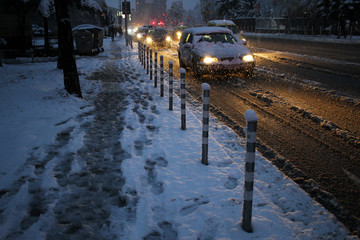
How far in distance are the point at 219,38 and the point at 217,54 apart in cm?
164

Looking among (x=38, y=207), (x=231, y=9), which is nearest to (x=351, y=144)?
(x=38, y=207)

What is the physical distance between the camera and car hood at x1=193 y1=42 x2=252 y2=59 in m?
10.1

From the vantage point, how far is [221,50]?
33.8ft

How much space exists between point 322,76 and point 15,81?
1160cm

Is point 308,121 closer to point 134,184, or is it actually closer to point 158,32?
point 134,184

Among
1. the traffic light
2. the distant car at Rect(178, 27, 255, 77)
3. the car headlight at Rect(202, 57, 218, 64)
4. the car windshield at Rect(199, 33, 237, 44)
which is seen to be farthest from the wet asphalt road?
the traffic light

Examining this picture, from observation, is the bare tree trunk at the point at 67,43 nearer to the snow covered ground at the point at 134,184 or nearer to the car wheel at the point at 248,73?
the snow covered ground at the point at 134,184

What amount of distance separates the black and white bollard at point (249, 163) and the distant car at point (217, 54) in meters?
7.66

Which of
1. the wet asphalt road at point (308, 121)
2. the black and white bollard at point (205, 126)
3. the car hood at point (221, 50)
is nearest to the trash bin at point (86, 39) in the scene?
the wet asphalt road at point (308, 121)

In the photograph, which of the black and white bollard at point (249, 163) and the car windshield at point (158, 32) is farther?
the car windshield at point (158, 32)

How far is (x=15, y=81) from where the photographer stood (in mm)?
10859

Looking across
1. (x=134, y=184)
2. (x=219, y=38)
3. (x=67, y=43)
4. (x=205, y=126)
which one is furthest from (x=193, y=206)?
(x=219, y=38)

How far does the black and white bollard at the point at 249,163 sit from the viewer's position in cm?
262

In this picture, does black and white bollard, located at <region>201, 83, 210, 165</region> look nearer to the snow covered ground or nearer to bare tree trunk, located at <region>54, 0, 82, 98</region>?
the snow covered ground
